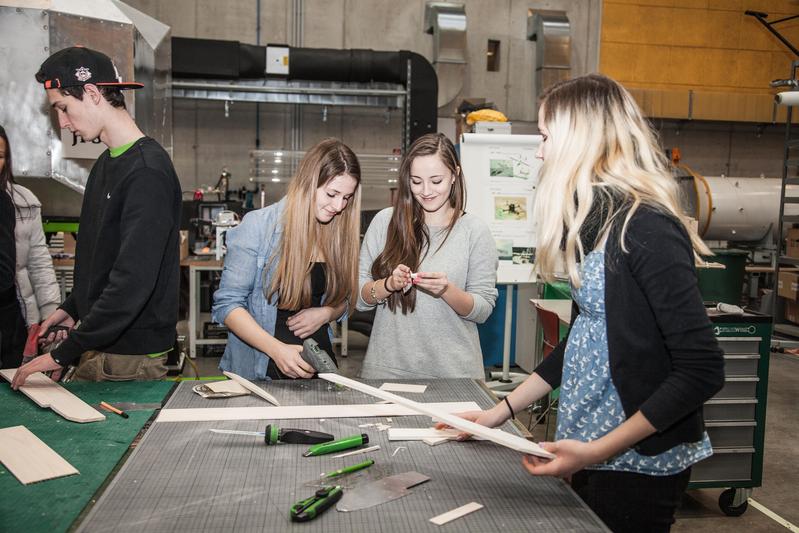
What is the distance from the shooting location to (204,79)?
6.61 meters

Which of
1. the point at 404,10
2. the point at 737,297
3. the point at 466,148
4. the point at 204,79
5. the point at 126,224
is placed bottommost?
the point at 737,297

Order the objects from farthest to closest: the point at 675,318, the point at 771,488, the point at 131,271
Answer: the point at 771,488 → the point at 131,271 → the point at 675,318

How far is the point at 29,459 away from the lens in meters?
1.19

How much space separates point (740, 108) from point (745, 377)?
266 inches

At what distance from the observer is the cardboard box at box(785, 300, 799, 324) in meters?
6.34

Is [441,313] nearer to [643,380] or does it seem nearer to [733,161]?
[643,380]

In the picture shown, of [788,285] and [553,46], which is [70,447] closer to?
[788,285]

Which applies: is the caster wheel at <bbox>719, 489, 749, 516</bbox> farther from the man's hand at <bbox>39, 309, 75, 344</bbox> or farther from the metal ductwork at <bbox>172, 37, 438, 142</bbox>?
the metal ductwork at <bbox>172, 37, 438, 142</bbox>

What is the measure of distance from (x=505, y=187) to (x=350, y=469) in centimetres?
334

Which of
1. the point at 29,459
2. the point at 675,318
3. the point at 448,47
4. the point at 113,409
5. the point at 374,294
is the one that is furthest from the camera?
the point at 448,47

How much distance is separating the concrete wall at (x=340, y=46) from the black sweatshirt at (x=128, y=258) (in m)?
5.66

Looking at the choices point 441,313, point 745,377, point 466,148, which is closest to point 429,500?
point 441,313

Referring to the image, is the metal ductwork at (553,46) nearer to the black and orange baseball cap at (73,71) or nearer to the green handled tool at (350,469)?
the black and orange baseball cap at (73,71)

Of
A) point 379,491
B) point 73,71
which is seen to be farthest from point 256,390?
point 73,71
